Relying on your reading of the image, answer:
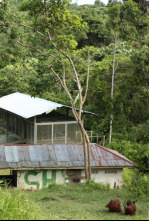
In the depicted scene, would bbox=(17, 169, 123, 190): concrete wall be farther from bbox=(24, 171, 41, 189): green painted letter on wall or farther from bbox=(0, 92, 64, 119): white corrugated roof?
bbox=(0, 92, 64, 119): white corrugated roof

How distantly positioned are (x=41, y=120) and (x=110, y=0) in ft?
31.7

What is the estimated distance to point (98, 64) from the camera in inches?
1196

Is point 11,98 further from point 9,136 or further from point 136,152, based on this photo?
point 136,152

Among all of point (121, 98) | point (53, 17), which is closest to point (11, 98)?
point (121, 98)

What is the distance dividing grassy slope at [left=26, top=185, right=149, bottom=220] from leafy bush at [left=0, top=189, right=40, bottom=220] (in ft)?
2.41

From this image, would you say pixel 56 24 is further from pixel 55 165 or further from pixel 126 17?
pixel 55 165

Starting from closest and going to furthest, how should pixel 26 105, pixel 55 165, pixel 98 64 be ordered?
pixel 55 165 < pixel 26 105 < pixel 98 64

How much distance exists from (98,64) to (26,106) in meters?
8.42

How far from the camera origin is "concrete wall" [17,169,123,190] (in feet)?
48.9

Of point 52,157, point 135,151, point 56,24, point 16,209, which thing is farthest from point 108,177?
point 16,209

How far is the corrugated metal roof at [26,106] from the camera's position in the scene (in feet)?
74.0

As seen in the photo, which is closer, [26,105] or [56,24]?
[56,24]

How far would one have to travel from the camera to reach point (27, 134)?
79.8 feet

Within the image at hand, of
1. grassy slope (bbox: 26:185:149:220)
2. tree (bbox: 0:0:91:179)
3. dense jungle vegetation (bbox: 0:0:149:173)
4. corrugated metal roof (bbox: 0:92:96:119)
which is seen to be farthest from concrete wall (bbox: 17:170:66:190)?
corrugated metal roof (bbox: 0:92:96:119)
